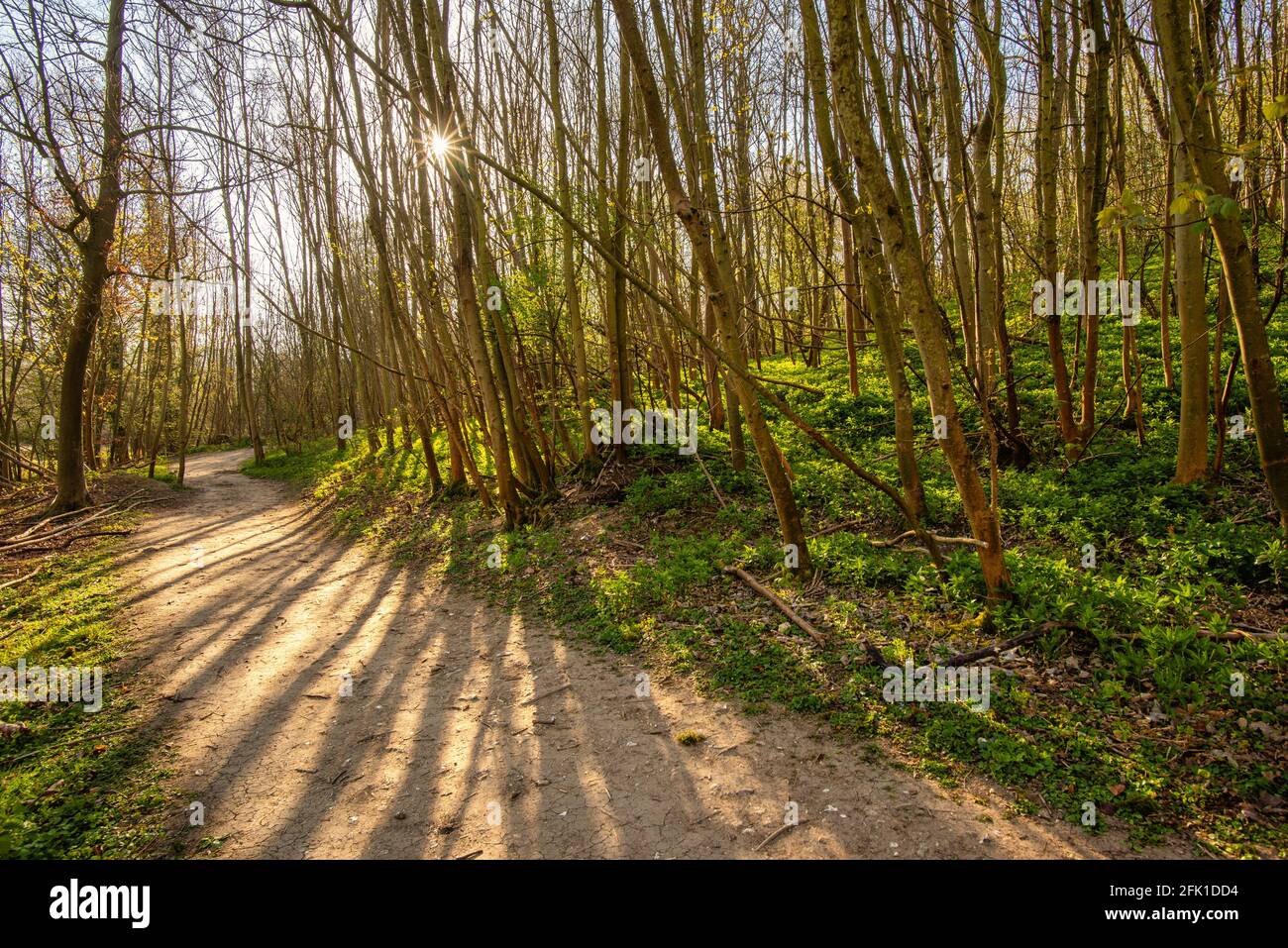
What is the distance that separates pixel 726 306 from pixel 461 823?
3.60 m

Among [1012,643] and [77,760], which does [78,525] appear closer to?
[77,760]

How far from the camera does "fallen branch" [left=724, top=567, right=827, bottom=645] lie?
4.18m

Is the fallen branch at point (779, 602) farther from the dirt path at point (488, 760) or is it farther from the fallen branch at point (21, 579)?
the fallen branch at point (21, 579)

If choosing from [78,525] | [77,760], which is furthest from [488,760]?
[78,525]

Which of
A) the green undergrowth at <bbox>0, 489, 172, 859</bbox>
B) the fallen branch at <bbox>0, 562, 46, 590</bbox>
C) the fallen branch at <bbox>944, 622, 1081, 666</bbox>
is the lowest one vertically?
the green undergrowth at <bbox>0, 489, 172, 859</bbox>

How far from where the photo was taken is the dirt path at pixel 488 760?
104 inches

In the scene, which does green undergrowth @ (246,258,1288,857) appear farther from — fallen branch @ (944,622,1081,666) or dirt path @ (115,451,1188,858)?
dirt path @ (115,451,1188,858)

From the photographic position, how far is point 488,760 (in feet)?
11.0

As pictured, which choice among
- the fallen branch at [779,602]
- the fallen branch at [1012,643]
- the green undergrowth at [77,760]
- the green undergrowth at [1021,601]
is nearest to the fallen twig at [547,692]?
the green undergrowth at [1021,601]

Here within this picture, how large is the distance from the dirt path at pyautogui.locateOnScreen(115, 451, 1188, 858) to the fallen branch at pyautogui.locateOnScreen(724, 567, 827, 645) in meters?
0.81

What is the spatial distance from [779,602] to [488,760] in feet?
7.46

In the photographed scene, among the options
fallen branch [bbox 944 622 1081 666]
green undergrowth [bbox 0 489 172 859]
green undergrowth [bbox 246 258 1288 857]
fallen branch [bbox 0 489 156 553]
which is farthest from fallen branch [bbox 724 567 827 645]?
fallen branch [bbox 0 489 156 553]
